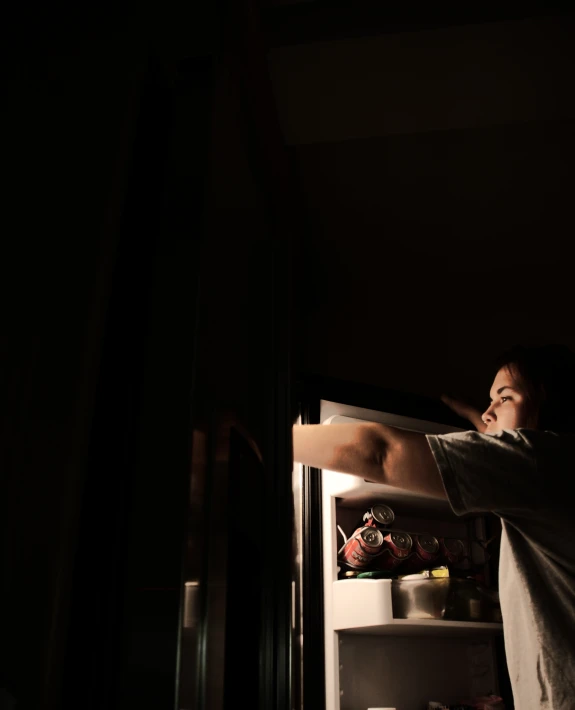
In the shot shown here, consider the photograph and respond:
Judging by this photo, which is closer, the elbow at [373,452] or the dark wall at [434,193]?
the elbow at [373,452]

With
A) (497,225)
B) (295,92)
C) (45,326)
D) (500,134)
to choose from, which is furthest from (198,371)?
(497,225)

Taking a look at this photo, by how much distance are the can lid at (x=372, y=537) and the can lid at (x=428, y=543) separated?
140mm

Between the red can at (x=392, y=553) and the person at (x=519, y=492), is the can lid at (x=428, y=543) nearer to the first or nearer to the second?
the red can at (x=392, y=553)

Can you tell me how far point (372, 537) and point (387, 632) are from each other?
244 mm

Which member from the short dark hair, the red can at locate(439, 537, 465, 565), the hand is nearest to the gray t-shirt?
the short dark hair

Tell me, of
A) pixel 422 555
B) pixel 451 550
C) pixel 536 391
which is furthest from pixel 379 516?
pixel 536 391

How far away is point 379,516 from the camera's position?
57.0 inches

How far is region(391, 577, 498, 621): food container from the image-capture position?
1.35 m

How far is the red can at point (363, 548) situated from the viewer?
1372mm

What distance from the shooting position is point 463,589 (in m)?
1.41

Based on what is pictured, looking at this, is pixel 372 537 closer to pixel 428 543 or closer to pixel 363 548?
pixel 363 548

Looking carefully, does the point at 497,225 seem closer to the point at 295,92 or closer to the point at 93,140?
the point at 295,92

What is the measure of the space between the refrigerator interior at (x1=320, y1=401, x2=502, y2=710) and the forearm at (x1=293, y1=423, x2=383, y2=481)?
1.22 ft

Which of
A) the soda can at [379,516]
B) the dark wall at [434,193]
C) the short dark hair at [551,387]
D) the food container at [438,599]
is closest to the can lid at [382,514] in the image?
the soda can at [379,516]
